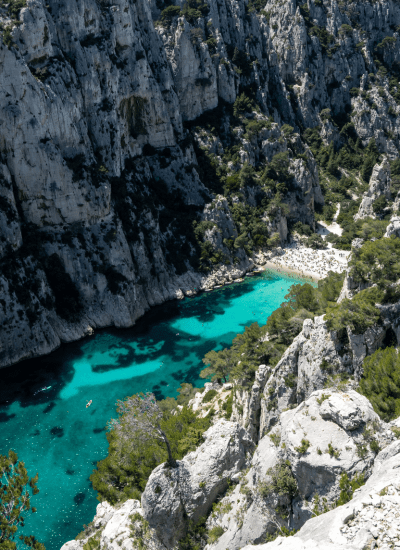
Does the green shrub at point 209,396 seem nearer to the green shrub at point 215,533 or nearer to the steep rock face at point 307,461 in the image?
the green shrub at point 215,533

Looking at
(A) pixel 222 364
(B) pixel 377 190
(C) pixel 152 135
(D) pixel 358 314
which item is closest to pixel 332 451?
(D) pixel 358 314

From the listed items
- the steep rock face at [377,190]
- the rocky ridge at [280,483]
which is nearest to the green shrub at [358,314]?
the rocky ridge at [280,483]

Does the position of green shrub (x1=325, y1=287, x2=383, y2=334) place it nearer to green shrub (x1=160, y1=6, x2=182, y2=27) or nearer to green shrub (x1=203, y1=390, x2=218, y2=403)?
green shrub (x1=203, y1=390, x2=218, y2=403)

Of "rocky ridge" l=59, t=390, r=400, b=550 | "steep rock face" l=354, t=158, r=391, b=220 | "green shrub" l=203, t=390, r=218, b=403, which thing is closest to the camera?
"rocky ridge" l=59, t=390, r=400, b=550

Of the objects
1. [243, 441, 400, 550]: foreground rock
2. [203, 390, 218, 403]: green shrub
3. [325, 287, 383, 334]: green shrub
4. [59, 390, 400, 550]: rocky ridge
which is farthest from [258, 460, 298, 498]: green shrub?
[203, 390, 218, 403]: green shrub

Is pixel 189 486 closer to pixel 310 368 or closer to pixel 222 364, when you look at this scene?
pixel 310 368

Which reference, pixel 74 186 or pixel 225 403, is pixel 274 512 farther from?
pixel 74 186
